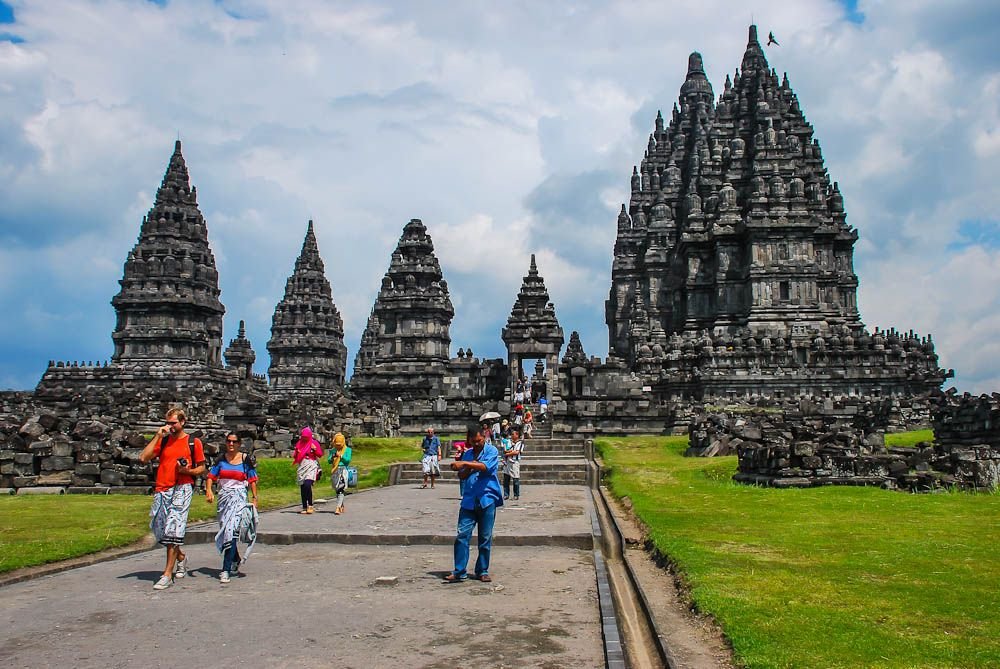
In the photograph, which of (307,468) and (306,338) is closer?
(307,468)

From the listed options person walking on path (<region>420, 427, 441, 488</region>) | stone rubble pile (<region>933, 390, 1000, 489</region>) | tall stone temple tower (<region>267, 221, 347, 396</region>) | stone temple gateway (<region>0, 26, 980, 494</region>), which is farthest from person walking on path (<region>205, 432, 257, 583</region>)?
tall stone temple tower (<region>267, 221, 347, 396</region>)

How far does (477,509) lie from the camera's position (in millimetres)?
9398

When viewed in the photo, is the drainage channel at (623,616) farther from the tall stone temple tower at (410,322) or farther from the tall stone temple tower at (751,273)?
the tall stone temple tower at (410,322)

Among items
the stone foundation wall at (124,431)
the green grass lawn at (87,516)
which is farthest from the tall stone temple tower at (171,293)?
the green grass lawn at (87,516)

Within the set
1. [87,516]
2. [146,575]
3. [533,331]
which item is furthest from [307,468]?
[533,331]

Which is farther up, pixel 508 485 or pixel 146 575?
pixel 508 485

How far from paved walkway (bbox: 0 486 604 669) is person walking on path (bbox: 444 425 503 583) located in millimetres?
224

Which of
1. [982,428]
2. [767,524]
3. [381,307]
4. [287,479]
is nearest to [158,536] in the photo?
[767,524]

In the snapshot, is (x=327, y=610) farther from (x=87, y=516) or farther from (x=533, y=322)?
(x=533, y=322)

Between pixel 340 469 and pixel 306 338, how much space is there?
65666 mm

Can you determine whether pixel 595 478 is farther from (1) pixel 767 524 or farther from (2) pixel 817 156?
(2) pixel 817 156

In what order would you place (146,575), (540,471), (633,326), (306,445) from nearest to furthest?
(146,575) < (306,445) < (540,471) < (633,326)

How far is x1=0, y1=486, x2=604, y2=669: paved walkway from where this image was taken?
642cm

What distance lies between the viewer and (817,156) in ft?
209
